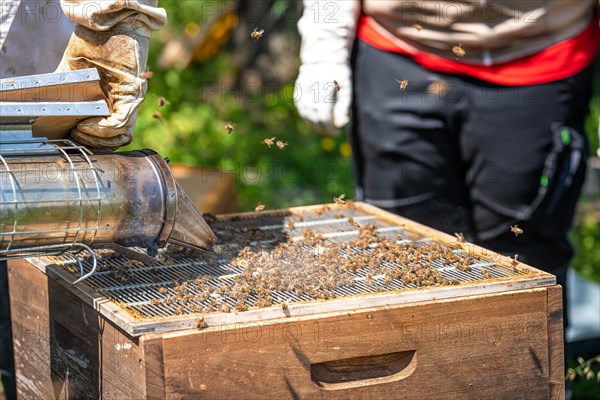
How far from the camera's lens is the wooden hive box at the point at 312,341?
1.50 meters

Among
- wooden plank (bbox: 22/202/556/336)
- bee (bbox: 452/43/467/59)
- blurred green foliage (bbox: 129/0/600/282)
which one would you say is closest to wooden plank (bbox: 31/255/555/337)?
wooden plank (bbox: 22/202/556/336)

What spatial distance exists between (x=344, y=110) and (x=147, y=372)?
141cm

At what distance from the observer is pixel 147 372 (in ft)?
4.80

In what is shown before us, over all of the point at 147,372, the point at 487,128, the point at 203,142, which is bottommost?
the point at 203,142

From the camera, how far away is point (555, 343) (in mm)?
1791

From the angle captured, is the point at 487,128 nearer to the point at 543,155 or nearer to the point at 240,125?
the point at 543,155

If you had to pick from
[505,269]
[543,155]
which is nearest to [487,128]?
[543,155]

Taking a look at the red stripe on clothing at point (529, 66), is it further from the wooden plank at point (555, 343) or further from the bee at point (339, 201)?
the wooden plank at point (555, 343)

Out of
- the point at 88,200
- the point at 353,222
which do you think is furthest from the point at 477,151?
the point at 88,200

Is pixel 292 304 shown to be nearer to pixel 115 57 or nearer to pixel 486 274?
pixel 486 274

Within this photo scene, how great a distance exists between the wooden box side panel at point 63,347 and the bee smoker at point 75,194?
0.12 metres

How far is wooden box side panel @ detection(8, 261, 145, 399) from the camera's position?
1.56 metres

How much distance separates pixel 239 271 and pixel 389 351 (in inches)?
15.0

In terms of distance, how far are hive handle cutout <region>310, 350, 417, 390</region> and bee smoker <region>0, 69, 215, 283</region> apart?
1.45 feet
